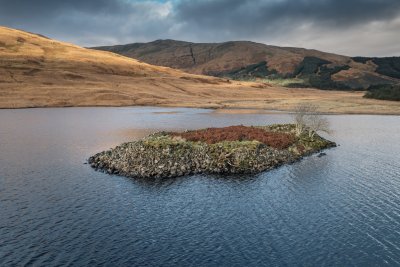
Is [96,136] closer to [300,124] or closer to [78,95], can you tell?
[300,124]

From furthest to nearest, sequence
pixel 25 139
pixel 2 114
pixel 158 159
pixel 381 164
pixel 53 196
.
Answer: pixel 2 114 < pixel 25 139 < pixel 381 164 < pixel 158 159 < pixel 53 196

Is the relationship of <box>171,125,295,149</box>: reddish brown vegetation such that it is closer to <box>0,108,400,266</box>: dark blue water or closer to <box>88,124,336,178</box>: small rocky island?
<box>88,124,336,178</box>: small rocky island

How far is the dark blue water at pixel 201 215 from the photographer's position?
2800 cm

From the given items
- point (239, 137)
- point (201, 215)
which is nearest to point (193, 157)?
point (239, 137)

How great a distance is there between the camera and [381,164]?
59406 mm

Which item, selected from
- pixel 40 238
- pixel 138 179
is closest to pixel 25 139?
pixel 138 179

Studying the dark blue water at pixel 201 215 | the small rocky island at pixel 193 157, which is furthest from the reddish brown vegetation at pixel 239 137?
the dark blue water at pixel 201 215

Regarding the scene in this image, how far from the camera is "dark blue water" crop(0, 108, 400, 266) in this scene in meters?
28.0

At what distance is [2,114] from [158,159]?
8917 centimetres

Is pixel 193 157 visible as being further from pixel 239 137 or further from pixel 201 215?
pixel 201 215

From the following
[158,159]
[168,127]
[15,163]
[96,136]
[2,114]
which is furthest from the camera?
[2,114]

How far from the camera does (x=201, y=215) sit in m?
36.3

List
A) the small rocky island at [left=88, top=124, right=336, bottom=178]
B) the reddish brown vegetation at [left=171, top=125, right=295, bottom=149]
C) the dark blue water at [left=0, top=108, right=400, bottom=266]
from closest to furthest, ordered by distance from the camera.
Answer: the dark blue water at [left=0, top=108, right=400, bottom=266], the small rocky island at [left=88, top=124, right=336, bottom=178], the reddish brown vegetation at [left=171, top=125, right=295, bottom=149]

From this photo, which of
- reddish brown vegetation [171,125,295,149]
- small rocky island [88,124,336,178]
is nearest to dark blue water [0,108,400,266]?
small rocky island [88,124,336,178]
